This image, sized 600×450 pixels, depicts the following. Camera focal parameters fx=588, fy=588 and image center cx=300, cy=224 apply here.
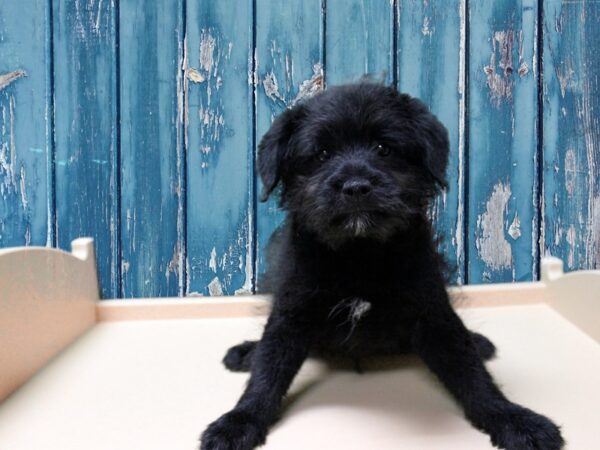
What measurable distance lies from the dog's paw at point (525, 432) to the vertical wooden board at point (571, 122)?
3.48ft

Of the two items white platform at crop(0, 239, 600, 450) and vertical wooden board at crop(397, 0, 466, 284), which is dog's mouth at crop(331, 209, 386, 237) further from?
vertical wooden board at crop(397, 0, 466, 284)

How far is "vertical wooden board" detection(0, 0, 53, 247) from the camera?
74.4 inches

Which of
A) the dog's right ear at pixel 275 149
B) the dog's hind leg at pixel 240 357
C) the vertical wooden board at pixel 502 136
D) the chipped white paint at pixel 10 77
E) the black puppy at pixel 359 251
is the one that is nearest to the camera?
the black puppy at pixel 359 251

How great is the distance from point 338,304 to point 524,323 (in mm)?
876

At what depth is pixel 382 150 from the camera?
4.31 ft

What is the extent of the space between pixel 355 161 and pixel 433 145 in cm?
20

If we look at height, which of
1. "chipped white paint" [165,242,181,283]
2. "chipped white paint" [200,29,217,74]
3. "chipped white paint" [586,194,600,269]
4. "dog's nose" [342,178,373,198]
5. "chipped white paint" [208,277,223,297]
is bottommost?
"chipped white paint" [208,277,223,297]

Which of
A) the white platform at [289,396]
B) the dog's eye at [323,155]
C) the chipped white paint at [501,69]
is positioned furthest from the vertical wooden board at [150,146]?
the chipped white paint at [501,69]

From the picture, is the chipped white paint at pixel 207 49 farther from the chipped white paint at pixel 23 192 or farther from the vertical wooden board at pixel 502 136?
the vertical wooden board at pixel 502 136

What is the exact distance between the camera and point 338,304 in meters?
1.34

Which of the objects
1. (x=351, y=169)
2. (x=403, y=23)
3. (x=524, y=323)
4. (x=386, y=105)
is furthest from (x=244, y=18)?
(x=524, y=323)

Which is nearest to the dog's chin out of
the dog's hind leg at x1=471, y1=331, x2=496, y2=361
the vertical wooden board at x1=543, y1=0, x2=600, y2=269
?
the dog's hind leg at x1=471, y1=331, x2=496, y2=361

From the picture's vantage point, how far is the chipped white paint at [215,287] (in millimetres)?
2059

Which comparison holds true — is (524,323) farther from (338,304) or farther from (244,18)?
→ (244,18)
